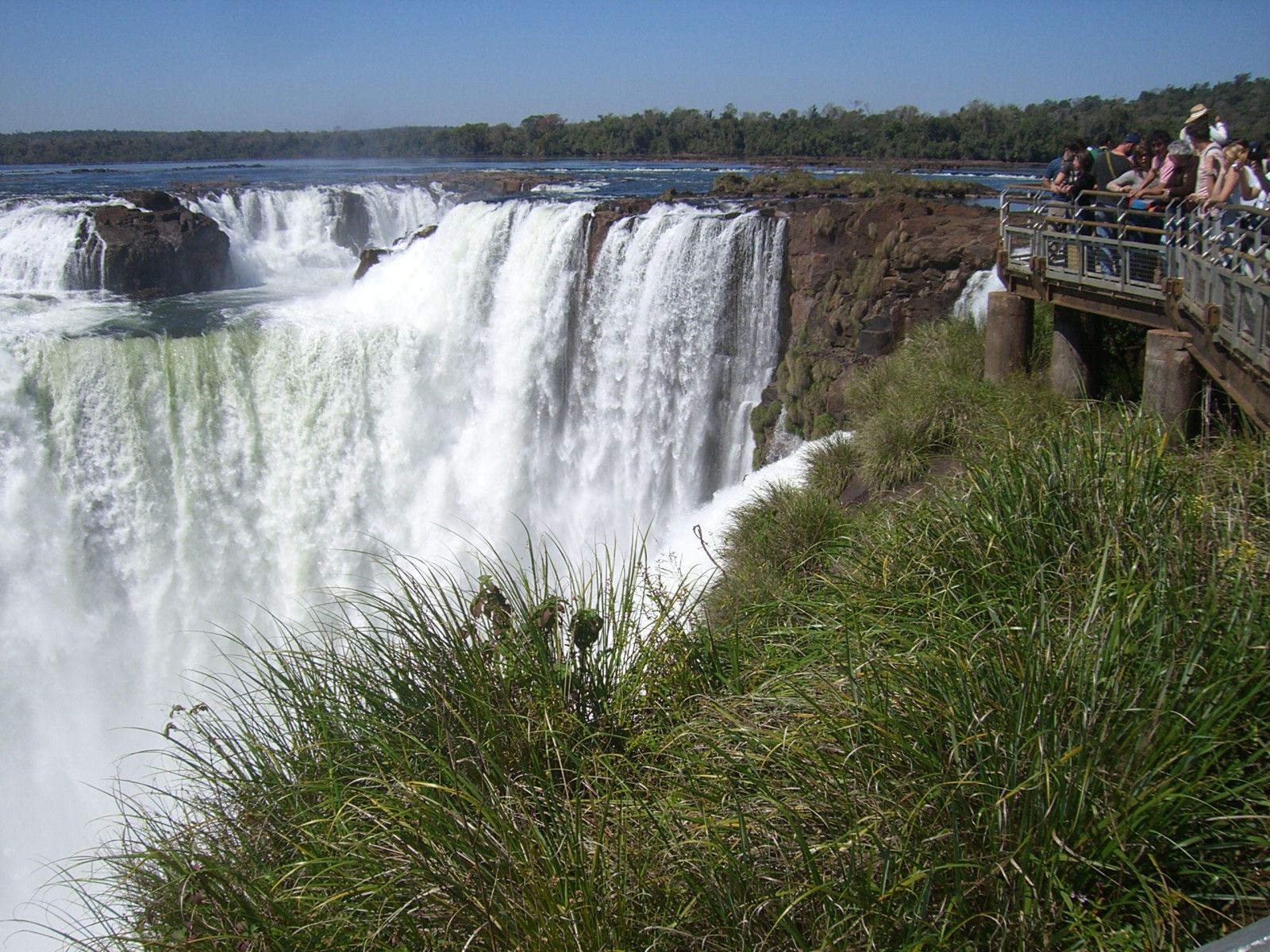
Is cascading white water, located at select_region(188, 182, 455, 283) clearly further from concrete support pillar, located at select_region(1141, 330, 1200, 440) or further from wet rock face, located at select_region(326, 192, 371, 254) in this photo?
concrete support pillar, located at select_region(1141, 330, 1200, 440)

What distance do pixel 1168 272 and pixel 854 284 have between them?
6486 mm

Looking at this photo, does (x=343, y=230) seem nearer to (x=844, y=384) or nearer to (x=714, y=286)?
(x=714, y=286)

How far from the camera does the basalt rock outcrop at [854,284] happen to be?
13.3m

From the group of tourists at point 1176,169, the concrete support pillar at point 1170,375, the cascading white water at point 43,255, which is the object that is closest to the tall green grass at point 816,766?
the concrete support pillar at point 1170,375

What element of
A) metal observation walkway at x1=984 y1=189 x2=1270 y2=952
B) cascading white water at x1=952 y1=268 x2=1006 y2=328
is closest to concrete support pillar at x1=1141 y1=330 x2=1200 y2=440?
metal observation walkway at x1=984 y1=189 x2=1270 y2=952

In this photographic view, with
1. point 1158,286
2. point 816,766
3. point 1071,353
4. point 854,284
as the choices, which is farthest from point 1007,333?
point 816,766

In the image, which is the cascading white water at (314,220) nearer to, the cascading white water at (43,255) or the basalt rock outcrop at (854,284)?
the cascading white water at (43,255)

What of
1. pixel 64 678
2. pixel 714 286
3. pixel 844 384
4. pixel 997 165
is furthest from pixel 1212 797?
pixel 997 165

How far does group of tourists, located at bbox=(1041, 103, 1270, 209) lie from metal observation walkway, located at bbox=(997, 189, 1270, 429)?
0.15 metres

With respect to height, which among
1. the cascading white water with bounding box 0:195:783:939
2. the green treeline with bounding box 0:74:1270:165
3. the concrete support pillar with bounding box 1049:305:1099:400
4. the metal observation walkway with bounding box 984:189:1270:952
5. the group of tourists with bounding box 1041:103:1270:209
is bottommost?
the cascading white water with bounding box 0:195:783:939

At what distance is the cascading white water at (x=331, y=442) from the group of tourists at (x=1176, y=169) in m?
5.71

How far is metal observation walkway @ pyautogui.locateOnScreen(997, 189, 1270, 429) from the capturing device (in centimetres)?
609

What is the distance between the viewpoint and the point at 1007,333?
10.2m

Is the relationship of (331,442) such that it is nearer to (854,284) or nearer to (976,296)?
(854,284)
